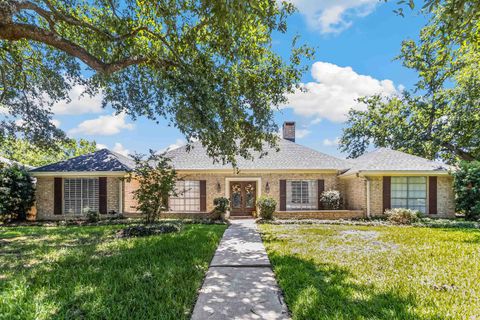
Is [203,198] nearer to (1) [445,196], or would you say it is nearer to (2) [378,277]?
(2) [378,277]

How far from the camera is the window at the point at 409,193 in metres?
15.2

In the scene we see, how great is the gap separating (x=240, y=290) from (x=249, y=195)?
1268 centimetres

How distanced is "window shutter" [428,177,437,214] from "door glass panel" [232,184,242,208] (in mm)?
10537

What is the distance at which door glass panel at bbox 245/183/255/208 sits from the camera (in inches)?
669

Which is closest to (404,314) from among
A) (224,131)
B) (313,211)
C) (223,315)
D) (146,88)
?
(223,315)

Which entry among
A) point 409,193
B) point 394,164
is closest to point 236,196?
point 394,164

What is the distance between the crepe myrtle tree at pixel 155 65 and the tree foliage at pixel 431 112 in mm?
12585

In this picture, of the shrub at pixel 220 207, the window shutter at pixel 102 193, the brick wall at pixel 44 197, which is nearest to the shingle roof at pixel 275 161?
the shrub at pixel 220 207

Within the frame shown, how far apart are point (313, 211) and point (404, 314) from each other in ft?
40.6

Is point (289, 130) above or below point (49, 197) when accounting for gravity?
above

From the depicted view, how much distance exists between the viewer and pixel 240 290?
14.3ft

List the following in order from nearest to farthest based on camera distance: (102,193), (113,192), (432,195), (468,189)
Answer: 1. (468,189)
2. (432,195)
3. (102,193)
4. (113,192)

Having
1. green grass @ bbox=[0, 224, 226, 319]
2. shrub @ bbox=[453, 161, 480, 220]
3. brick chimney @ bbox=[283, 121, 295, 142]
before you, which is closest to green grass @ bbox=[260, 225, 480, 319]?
green grass @ bbox=[0, 224, 226, 319]

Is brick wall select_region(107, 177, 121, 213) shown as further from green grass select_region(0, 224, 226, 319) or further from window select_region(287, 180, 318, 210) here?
window select_region(287, 180, 318, 210)
